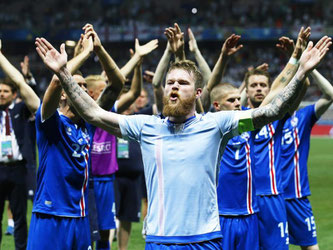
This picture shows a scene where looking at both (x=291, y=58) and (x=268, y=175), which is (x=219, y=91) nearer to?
(x=291, y=58)

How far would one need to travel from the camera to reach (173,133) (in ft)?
13.9

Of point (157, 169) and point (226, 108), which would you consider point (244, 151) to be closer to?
point (226, 108)

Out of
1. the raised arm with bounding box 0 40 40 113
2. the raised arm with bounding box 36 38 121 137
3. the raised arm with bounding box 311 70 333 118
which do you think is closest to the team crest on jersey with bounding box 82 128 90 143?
the raised arm with bounding box 0 40 40 113

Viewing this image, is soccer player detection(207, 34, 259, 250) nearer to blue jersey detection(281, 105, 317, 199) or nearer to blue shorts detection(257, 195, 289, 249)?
blue shorts detection(257, 195, 289, 249)

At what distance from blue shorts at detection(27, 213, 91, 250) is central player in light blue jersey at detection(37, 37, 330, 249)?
122 centimetres

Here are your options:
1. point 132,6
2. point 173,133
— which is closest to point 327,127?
point 132,6

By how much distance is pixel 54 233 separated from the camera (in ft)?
16.9

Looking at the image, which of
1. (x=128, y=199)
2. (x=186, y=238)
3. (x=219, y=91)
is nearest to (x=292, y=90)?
(x=186, y=238)

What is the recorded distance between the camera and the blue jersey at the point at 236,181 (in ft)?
19.1

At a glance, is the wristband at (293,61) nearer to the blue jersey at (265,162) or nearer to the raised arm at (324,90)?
the blue jersey at (265,162)

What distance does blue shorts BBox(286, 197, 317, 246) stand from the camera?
7.26 metres

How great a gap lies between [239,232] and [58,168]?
5.93 ft

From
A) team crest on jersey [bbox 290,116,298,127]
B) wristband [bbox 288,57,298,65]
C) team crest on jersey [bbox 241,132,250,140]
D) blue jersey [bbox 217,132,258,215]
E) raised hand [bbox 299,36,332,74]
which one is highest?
wristband [bbox 288,57,298,65]

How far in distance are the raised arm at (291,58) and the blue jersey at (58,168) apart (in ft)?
5.88
